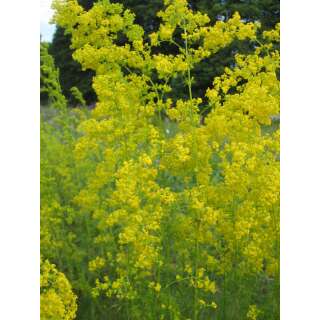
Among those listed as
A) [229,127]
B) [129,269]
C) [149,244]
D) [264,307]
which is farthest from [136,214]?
[264,307]

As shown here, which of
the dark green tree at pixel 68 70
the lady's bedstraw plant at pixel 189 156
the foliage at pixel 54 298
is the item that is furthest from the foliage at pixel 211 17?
the foliage at pixel 54 298

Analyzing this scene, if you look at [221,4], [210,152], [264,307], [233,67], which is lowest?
[264,307]

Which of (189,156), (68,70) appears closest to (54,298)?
(189,156)

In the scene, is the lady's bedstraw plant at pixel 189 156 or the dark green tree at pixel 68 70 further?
the dark green tree at pixel 68 70

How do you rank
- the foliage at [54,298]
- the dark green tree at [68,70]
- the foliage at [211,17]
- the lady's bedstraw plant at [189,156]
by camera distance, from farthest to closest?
the dark green tree at [68,70]
the foliage at [211,17]
the lady's bedstraw plant at [189,156]
the foliage at [54,298]

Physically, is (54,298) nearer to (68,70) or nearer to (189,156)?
(189,156)

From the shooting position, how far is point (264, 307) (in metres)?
3.57

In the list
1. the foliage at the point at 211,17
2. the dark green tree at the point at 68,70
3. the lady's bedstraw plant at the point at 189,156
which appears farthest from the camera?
the dark green tree at the point at 68,70

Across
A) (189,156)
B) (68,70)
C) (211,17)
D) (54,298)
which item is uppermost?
(211,17)

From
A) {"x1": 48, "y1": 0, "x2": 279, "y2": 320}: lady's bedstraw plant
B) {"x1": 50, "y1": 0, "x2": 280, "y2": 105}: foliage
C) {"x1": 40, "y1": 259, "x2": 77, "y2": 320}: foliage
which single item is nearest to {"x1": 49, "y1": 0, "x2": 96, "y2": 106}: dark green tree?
{"x1": 50, "y1": 0, "x2": 280, "y2": 105}: foliage

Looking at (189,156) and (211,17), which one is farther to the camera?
(211,17)

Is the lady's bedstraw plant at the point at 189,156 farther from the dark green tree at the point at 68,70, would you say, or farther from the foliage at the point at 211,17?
the dark green tree at the point at 68,70

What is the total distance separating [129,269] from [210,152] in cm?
76
